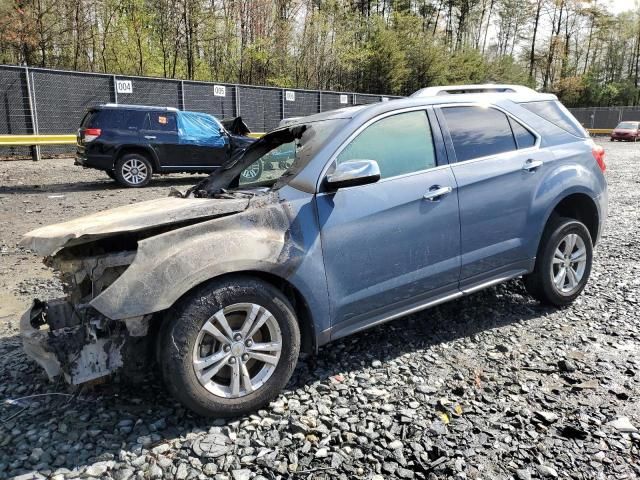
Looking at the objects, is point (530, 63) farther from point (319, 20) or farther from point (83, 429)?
point (83, 429)

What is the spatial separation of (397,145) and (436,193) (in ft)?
1.39

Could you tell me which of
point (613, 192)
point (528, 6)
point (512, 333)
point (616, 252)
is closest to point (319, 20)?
point (613, 192)

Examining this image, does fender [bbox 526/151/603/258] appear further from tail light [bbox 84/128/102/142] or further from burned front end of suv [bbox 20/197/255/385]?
tail light [bbox 84/128/102/142]

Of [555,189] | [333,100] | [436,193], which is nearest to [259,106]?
[333,100]

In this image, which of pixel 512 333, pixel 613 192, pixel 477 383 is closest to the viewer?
pixel 477 383

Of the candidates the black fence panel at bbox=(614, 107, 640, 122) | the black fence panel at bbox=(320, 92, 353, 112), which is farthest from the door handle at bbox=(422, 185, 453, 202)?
the black fence panel at bbox=(614, 107, 640, 122)

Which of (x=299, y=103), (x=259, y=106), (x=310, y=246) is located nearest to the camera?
(x=310, y=246)

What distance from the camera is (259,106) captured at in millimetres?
19203

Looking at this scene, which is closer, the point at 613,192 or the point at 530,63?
the point at 613,192

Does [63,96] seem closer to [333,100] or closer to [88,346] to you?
[333,100]

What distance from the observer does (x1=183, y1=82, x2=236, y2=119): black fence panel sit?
17.0m

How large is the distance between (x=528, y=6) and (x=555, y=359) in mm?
60498

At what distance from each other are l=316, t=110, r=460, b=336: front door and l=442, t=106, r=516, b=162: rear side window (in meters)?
0.23

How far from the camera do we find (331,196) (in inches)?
115
